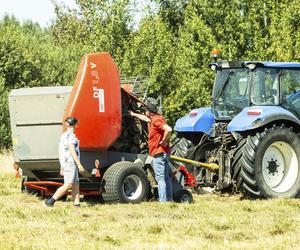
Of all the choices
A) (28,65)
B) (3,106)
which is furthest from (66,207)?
(28,65)

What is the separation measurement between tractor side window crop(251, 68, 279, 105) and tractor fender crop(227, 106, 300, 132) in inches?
9.4

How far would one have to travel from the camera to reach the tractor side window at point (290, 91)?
1271 centimetres

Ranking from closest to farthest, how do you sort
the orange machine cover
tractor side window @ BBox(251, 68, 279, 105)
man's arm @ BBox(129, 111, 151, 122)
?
the orange machine cover < man's arm @ BBox(129, 111, 151, 122) < tractor side window @ BBox(251, 68, 279, 105)

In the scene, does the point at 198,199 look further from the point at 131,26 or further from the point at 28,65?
the point at 28,65

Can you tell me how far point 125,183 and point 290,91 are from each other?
3583mm

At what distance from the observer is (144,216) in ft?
31.9

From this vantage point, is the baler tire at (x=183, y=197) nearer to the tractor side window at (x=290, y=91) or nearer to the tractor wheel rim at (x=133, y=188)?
the tractor wheel rim at (x=133, y=188)

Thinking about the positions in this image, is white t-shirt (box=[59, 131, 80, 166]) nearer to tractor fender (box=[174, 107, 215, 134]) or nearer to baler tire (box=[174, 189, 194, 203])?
baler tire (box=[174, 189, 194, 203])

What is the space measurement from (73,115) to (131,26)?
1389 cm

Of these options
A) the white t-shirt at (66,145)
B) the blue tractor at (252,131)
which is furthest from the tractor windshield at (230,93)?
the white t-shirt at (66,145)

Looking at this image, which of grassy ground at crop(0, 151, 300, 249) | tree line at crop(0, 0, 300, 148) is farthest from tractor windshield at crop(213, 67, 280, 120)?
tree line at crop(0, 0, 300, 148)

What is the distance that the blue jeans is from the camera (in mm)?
11594

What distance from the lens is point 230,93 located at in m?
13.4

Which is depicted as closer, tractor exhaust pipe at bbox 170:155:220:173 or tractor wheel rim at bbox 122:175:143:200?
tractor wheel rim at bbox 122:175:143:200
